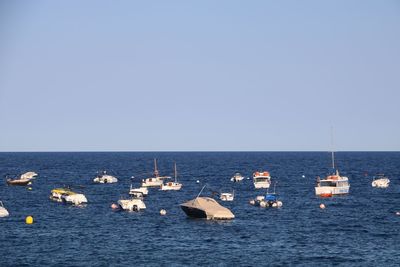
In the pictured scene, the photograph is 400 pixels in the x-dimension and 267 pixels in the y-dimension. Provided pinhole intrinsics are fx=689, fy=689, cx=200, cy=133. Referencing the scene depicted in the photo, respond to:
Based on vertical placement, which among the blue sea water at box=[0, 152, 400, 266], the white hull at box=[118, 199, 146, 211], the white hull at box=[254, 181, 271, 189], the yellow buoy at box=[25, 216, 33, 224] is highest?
the white hull at box=[254, 181, 271, 189]

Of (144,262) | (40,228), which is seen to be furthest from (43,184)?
(144,262)

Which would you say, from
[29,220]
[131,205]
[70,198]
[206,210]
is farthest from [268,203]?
[29,220]

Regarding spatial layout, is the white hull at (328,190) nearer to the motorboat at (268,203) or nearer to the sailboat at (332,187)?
the sailboat at (332,187)

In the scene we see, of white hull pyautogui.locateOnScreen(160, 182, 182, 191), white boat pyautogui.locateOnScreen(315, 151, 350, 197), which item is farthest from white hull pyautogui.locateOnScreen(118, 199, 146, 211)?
white hull pyautogui.locateOnScreen(160, 182, 182, 191)

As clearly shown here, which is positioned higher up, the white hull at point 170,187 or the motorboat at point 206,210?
the white hull at point 170,187

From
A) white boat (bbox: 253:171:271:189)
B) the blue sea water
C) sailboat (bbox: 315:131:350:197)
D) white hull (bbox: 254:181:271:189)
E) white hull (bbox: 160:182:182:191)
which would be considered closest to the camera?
the blue sea water

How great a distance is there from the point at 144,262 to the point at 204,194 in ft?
298

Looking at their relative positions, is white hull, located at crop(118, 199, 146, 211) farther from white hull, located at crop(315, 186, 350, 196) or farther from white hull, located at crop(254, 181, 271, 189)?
white hull, located at crop(254, 181, 271, 189)

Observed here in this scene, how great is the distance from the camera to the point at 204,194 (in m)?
163

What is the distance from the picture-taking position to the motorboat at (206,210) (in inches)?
4097

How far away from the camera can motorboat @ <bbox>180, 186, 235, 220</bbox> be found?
10406 centimetres

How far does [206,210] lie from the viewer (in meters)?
104

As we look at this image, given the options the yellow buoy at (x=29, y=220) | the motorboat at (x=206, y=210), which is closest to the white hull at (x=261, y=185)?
the motorboat at (x=206, y=210)

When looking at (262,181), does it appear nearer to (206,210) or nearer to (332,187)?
(332,187)
